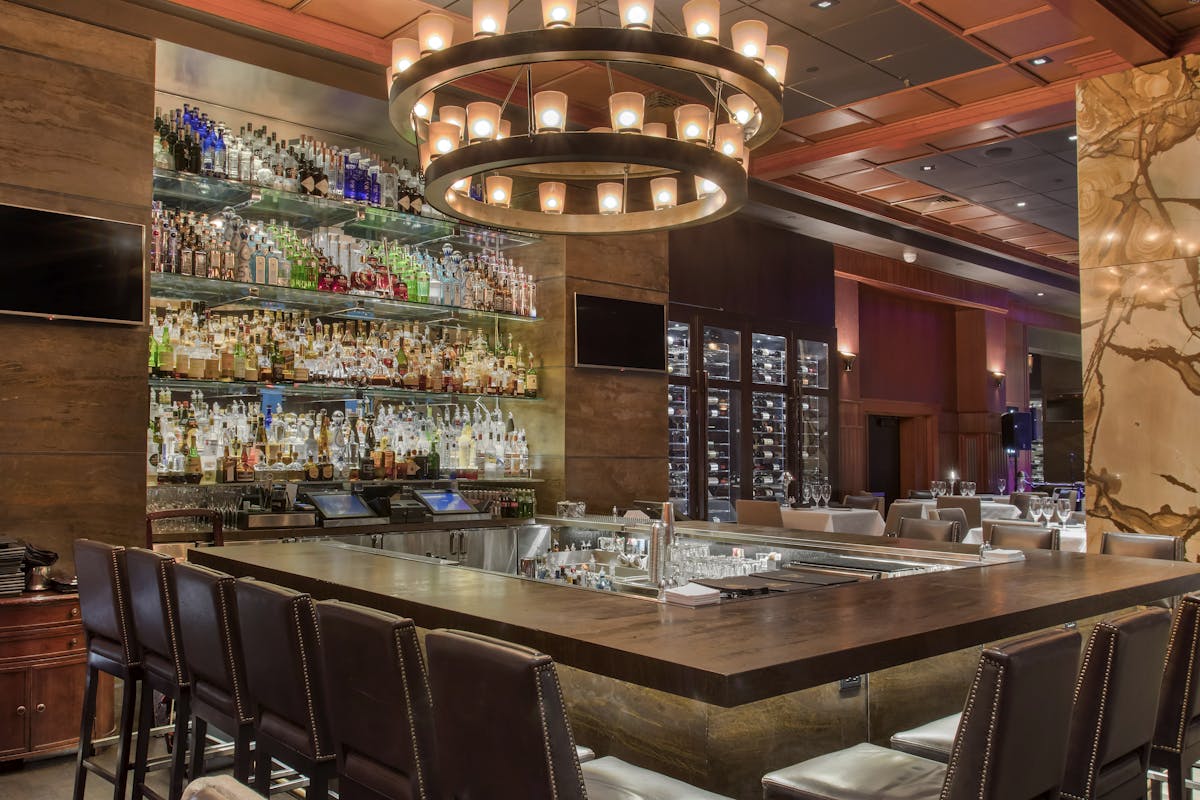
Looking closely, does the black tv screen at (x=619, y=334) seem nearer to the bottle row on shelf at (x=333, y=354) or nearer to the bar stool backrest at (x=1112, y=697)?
the bottle row on shelf at (x=333, y=354)

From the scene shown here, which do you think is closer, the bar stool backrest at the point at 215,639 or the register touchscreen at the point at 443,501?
the bar stool backrest at the point at 215,639

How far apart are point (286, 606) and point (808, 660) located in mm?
1164

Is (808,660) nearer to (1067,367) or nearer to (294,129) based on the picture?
(294,129)

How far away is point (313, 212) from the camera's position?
5.83 metres

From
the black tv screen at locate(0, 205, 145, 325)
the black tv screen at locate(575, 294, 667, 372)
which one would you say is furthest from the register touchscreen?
the black tv screen at locate(0, 205, 145, 325)

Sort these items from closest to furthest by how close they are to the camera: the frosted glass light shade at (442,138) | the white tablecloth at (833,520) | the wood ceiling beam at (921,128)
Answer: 1. the frosted glass light shade at (442,138)
2. the wood ceiling beam at (921,128)
3. the white tablecloth at (833,520)

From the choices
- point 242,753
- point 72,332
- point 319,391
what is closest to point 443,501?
point 319,391

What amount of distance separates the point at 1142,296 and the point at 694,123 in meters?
3.94

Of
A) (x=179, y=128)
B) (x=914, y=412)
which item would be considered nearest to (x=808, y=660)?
(x=179, y=128)

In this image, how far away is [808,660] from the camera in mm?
1997

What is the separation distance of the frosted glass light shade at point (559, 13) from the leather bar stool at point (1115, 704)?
229cm

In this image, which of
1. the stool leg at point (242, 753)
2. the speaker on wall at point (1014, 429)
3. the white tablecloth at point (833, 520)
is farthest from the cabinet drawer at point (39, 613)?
the speaker on wall at point (1014, 429)

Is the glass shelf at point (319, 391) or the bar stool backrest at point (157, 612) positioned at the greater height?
the glass shelf at point (319, 391)

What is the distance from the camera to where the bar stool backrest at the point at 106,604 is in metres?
3.13
